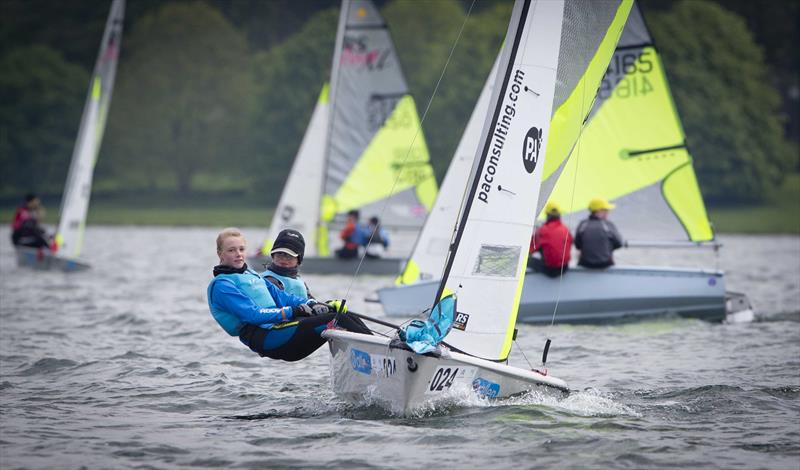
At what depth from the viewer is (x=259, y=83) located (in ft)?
224

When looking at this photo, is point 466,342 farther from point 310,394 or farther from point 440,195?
point 440,195

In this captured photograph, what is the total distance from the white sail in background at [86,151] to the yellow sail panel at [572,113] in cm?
1443

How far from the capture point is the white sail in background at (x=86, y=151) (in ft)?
73.2

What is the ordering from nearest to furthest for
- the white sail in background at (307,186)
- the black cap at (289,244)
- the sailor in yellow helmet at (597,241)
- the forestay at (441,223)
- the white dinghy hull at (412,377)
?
the white dinghy hull at (412,377)
the black cap at (289,244)
the sailor in yellow helmet at (597,241)
the forestay at (441,223)
the white sail in background at (307,186)

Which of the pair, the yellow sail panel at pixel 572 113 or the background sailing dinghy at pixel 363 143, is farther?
the background sailing dinghy at pixel 363 143

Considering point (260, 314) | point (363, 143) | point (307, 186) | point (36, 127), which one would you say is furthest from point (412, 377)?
point (36, 127)

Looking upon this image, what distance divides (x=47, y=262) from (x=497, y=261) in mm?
16430

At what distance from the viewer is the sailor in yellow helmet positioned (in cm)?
1370

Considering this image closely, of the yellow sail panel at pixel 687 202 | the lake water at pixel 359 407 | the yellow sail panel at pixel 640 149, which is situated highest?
the yellow sail panel at pixel 640 149

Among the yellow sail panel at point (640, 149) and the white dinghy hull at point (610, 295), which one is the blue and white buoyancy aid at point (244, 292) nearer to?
the white dinghy hull at point (610, 295)

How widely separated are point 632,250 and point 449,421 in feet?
84.0

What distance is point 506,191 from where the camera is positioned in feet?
27.1

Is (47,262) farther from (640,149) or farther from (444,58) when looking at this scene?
(444,58)

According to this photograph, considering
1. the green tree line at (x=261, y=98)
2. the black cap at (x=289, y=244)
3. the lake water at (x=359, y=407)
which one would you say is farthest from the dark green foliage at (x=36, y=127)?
the black cap at (x=289, y=244)
